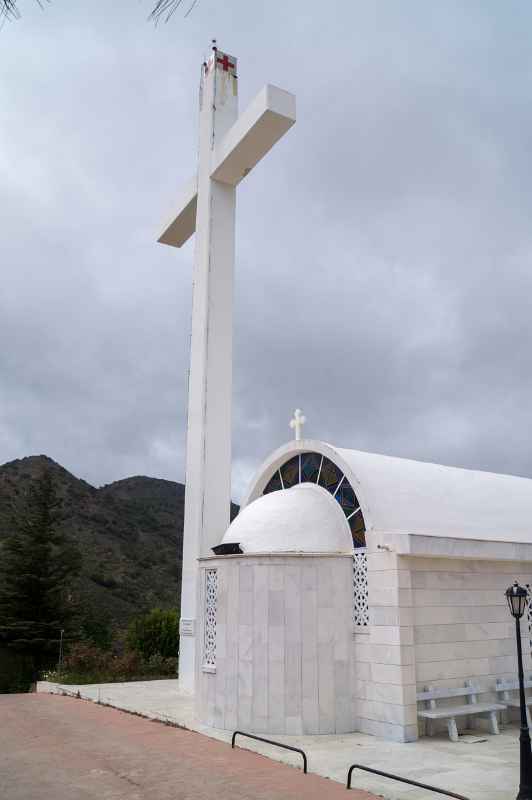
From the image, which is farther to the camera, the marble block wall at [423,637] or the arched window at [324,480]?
the arched window at [324,480]

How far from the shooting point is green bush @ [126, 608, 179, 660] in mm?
20984

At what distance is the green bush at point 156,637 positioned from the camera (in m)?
21.0

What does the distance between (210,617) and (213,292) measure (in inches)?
315

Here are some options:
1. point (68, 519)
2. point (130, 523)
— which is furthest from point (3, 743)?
point (130, 523)

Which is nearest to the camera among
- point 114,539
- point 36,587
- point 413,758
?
point 413,758

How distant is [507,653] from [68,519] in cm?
4184

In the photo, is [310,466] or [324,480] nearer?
[324,480]

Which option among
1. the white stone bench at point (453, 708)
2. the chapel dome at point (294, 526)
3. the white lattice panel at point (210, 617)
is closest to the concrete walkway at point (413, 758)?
the white stone bench at point (453, 708)

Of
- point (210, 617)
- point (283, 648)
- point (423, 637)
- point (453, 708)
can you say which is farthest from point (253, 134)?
point (453, 708)

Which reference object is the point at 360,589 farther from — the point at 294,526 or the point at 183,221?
the point at 183,221

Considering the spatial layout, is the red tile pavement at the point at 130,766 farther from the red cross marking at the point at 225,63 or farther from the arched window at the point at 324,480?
the red cross marking at the point at 225,63

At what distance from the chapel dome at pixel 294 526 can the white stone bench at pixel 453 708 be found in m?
2.78

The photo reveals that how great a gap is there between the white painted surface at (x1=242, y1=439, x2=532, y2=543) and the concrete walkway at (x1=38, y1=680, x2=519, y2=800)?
11.0 feet

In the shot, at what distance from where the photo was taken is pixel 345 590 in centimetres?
1212
